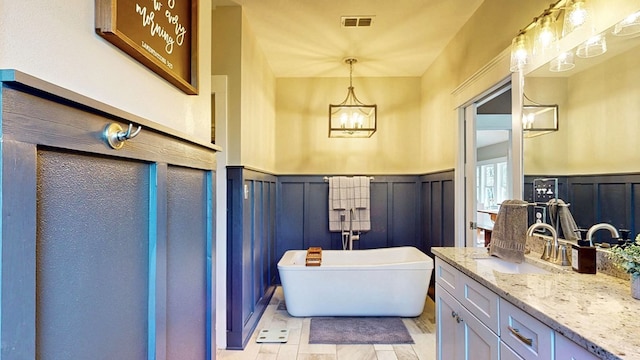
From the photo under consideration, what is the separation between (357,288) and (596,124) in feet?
7.67

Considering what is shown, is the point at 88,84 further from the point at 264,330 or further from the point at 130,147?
the point at 264,330

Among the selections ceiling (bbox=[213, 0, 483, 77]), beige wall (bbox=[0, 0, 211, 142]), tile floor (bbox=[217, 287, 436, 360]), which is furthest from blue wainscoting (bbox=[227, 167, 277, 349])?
beige wall (bbox=[0, 0, 211, 142])

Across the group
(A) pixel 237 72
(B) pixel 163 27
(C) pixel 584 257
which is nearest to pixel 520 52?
(C) pixel 584 257

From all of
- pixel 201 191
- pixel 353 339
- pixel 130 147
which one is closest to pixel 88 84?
pixel 130 147

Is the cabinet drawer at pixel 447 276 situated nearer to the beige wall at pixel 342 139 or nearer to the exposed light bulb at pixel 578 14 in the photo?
the exposed light bulb at pixel 578 14

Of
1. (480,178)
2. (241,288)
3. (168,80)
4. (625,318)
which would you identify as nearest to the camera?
(625,318)

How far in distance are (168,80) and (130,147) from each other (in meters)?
0.41

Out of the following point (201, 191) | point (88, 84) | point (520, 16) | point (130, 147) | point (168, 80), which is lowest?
point (201, 191)

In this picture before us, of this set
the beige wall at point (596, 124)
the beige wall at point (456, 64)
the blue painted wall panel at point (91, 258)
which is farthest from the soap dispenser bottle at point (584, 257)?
the blue painted wall panel at point (91, 258)

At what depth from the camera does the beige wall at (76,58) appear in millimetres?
623

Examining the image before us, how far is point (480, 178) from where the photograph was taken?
9.91 ft

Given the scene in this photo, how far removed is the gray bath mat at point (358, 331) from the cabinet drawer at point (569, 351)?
2.01 m

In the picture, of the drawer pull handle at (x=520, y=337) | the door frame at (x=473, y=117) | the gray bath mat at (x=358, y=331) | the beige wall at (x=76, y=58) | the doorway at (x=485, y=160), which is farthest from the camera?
the gray bath mat at (x=358, y=331)

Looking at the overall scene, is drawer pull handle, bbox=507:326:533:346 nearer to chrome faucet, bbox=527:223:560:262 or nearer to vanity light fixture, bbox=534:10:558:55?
chrome faucet, bbox=527:223:560:262
